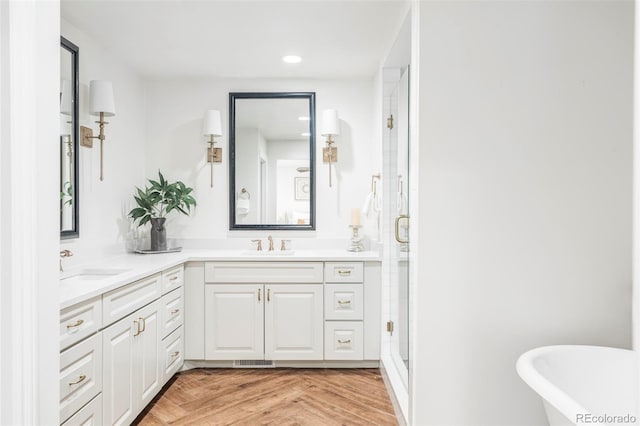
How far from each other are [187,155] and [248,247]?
3.08 ft

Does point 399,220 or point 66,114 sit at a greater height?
point 66,114

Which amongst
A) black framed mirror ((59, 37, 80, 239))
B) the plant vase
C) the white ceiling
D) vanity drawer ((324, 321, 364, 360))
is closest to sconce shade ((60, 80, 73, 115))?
black framed mirror ((59, 37, 80, 239))

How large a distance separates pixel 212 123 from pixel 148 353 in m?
1.88

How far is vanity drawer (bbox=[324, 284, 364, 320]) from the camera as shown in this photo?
3268 millimetres

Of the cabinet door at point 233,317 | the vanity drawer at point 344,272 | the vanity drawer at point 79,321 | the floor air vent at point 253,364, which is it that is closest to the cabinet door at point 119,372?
the vanity drawer at point 79,321

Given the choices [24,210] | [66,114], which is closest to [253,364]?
[66,114]

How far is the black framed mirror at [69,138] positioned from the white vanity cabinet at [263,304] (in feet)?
3.14

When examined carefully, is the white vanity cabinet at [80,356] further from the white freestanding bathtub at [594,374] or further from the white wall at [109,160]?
the white freestanding bathtub at [594,374]

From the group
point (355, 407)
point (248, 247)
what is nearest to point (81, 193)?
point (248, 247)

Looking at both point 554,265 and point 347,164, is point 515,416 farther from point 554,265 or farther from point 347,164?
point 347,164

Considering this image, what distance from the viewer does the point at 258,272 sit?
326 centimetres

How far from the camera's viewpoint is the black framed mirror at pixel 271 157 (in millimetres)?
3768

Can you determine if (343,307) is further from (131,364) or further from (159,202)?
(159,202)

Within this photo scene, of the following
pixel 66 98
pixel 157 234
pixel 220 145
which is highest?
pixel 66 98
